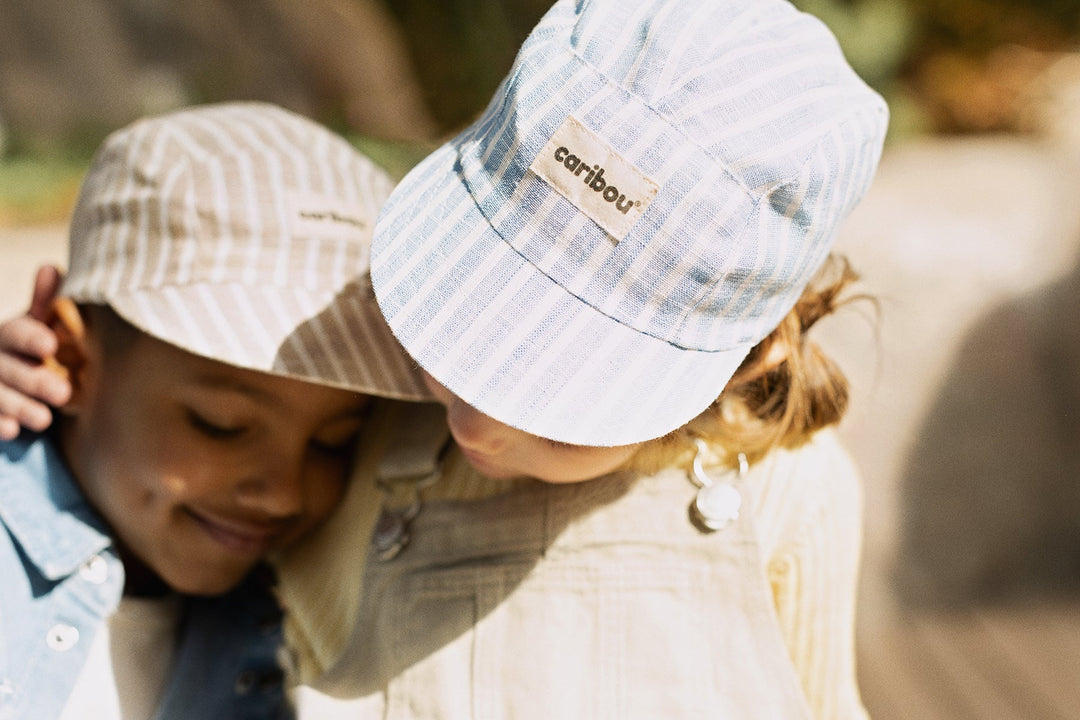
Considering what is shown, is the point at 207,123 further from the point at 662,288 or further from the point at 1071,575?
the point at 1071,575

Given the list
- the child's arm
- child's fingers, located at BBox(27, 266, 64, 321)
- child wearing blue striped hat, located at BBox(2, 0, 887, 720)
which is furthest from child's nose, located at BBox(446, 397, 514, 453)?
child's fingers, located at BBox(27, 266, 64, 321)

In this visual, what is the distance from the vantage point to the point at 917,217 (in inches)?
109

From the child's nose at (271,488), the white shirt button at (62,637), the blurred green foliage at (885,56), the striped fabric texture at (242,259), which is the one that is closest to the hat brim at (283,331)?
the striped fabric texture at (242,259)

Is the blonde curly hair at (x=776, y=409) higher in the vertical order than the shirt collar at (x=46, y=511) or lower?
higher

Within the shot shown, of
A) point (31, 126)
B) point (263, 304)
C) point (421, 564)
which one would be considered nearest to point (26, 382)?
point (263, 304)

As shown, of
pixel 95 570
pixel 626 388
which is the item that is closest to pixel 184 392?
pixel 95 570

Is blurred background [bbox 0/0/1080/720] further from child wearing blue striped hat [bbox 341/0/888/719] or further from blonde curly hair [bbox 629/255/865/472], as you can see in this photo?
child wearing blue striped hat [bbox 341/0/888/719]

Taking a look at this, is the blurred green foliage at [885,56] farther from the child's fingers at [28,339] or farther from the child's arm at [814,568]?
the child's arm at [814,568]

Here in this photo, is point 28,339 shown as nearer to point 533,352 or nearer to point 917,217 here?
point 533,352

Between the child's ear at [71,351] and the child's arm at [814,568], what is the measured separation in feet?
3.16

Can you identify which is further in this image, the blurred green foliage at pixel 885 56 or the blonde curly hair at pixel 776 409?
the blurred green foliage at pixel 885 56

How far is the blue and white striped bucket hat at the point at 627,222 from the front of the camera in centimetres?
89

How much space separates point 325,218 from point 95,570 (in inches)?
23.2

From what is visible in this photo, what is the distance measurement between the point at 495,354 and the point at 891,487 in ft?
5.99
